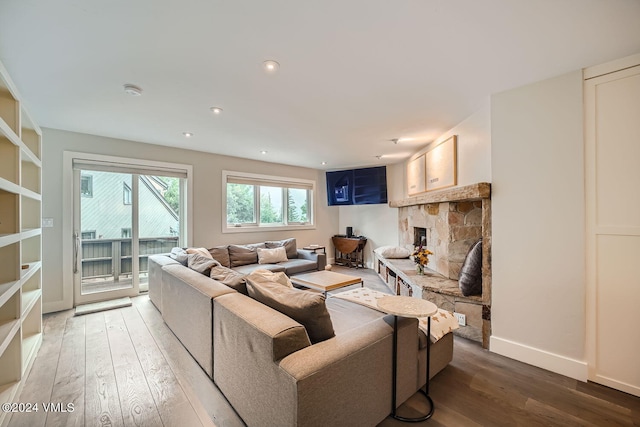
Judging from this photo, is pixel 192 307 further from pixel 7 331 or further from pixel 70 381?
pixel 7 331

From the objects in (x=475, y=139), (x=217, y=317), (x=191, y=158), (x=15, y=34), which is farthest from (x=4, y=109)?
(x=475, y=139)

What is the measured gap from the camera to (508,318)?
2.16 m

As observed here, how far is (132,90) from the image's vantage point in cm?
208

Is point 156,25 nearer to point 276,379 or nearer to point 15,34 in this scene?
point 15,34

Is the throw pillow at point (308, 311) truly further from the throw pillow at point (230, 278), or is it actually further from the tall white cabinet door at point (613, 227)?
the tall white cabinet door at point (613, 227)

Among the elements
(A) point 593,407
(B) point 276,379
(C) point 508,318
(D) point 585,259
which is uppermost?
(D) point 585,259

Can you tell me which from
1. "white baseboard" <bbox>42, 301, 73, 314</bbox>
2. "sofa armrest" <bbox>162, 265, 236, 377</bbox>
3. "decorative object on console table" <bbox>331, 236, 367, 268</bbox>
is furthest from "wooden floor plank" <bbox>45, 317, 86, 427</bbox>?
"decorative object on console table" <bbox>331, 236, 367, 268</bbox>

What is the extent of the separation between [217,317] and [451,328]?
1.74m

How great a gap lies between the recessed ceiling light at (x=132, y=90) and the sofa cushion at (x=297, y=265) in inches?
110

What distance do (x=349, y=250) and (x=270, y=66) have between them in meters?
4.45

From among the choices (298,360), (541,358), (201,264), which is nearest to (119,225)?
(201,264)

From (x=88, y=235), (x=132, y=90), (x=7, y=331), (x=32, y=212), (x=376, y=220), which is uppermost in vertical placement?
(x=132, y=90)

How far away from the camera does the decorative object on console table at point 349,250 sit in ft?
18.4

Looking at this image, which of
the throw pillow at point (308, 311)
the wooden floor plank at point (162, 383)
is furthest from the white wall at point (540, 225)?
the wooden floor plank at point (162, 383)
